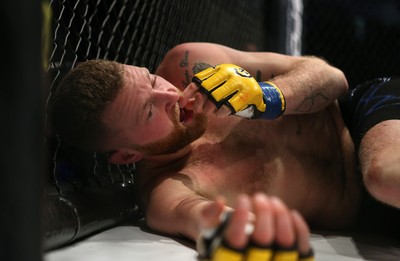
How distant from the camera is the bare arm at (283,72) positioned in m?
1.33

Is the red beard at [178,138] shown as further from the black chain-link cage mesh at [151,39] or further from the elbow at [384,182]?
the elbow at [384,182]


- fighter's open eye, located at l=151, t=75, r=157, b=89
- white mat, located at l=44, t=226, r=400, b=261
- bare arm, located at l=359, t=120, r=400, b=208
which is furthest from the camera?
fighter's open eye, located at l=151, t=75, r=157, b=89

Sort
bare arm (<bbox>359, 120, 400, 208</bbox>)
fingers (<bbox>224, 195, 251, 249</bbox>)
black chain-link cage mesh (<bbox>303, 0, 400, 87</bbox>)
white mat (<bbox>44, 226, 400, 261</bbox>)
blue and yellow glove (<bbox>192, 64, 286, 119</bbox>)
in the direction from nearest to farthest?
fingers (<bbox>224, 195, 251, 249</bbox>), white mat (<bbox>44, 226, 400, 261</bbox>), bare arm (<bbox>359, 120, 400, 208</bbox>), blue and yellow glove (<bbox>192, 64, 286, 119</bbox>), black chain-link cage mesh (<bbox>303, 0, 400, 87</bbox>)

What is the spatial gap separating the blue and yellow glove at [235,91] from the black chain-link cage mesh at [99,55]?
1.17ft

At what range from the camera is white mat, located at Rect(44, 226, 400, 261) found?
903 millimetres

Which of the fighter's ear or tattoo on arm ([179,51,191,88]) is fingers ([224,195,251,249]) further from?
tattoo on arm ([179,51,191,88])

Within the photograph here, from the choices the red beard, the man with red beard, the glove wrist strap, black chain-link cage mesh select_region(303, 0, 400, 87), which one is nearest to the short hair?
the man with red beard

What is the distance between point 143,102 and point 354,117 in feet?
2.13

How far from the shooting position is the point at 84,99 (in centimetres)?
114

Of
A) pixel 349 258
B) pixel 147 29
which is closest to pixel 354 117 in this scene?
pixel 349 258

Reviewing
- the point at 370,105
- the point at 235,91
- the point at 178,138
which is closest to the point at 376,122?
the point at 370,105

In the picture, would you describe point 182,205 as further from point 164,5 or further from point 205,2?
point 205,2

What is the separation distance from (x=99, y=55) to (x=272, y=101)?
0.58 metres

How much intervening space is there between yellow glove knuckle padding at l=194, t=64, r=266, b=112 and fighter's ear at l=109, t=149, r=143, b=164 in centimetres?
27
